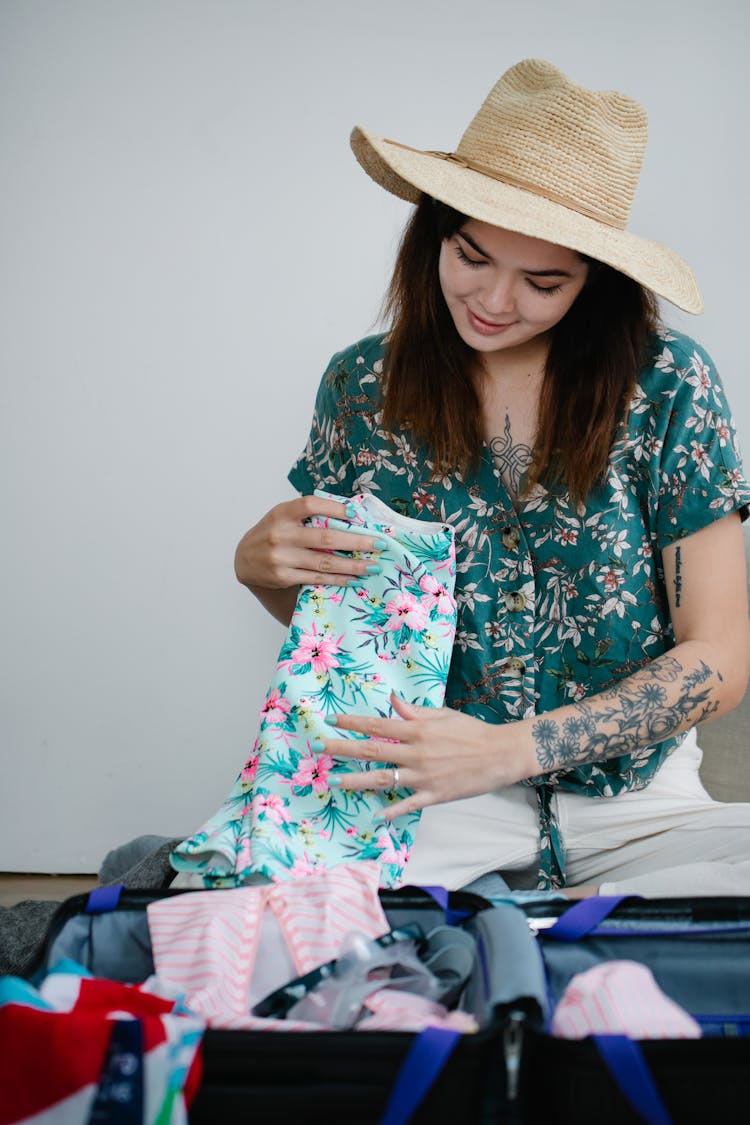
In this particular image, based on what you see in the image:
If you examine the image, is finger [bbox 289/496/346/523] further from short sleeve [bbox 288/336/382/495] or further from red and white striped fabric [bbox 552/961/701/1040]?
red and white striped fabric [bbox 552/961/701/1040]

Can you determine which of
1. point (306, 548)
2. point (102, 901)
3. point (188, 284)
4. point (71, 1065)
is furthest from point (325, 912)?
point (188, 284)

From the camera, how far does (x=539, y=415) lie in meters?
1.50

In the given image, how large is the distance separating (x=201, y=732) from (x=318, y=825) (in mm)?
1136

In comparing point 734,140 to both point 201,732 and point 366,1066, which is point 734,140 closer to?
point 201,732

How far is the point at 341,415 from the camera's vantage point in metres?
1.61

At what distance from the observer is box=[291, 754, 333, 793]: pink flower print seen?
1308 mm

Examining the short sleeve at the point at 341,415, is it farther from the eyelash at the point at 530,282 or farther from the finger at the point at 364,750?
the finger at the point at 364,750

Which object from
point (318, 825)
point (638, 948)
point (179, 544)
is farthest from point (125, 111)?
point (638, 948)

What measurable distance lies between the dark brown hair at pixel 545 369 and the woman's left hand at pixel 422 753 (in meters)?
0.38

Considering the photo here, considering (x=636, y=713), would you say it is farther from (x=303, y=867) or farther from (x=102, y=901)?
(x=102, y=901)

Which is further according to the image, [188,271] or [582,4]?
[188,271]

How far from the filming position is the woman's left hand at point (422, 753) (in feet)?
4.09

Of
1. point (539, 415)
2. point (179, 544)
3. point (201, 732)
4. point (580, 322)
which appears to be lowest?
point (201, 732)

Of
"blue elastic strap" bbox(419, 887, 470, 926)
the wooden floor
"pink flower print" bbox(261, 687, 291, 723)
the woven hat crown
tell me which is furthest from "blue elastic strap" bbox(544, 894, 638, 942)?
the wooden floor
